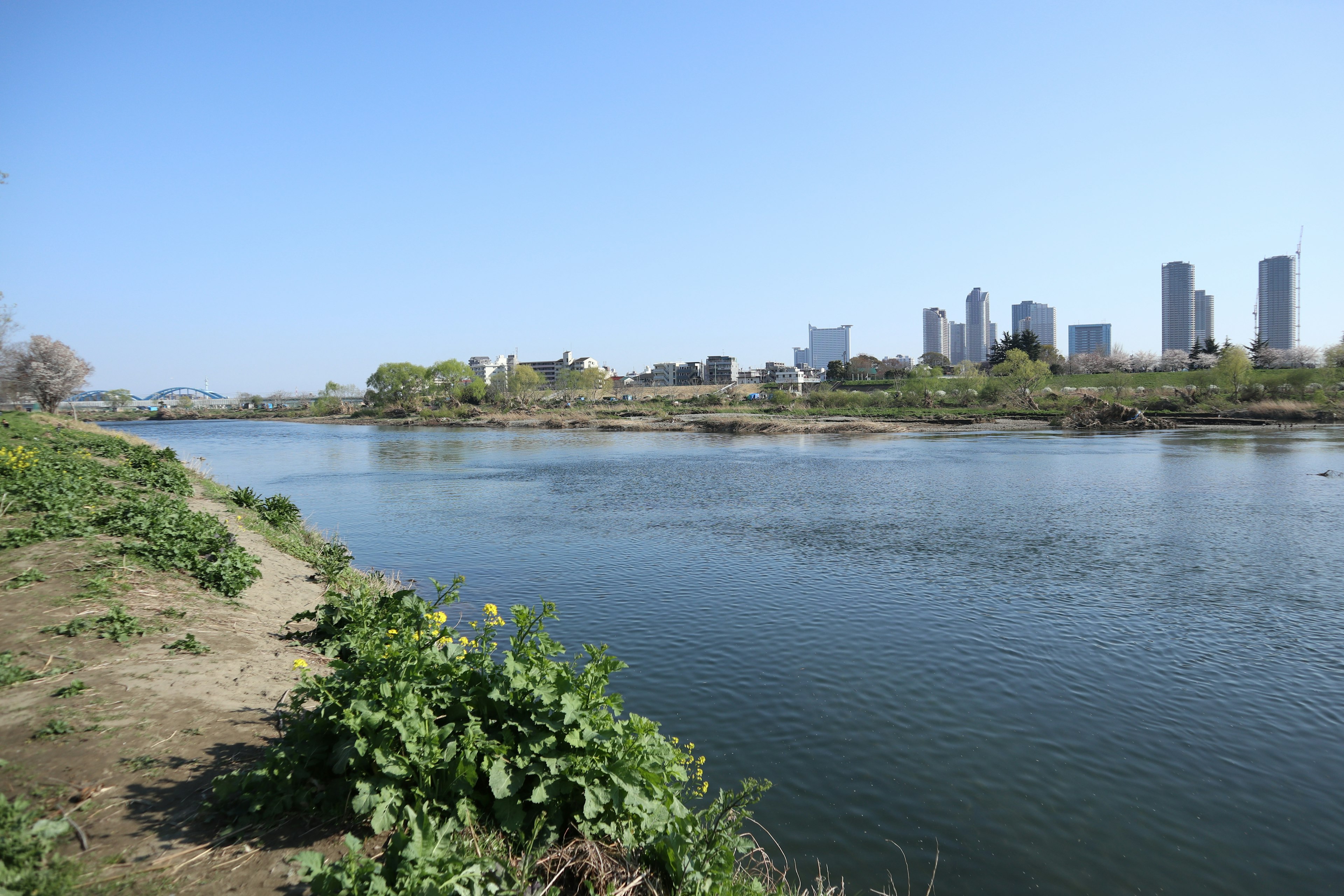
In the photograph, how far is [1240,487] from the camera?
3225cm

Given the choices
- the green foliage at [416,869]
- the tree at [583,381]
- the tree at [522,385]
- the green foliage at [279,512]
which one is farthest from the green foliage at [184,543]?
the tree at [583,381]

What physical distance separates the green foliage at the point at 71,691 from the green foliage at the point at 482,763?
8.48ft

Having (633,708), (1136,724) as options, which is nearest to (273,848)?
(633,708)

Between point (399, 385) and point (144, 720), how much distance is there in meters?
142

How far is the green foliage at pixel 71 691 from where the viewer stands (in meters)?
6.35

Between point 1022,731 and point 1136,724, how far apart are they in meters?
1.69

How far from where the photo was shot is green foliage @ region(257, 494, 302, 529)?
1952 centimetres

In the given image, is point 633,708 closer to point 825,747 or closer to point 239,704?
point 825,747

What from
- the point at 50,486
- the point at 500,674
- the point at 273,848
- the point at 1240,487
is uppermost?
the point at 50,486

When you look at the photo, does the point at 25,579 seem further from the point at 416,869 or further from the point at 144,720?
the point at 416,869

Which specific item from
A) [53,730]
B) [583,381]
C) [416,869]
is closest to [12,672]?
[53,730]

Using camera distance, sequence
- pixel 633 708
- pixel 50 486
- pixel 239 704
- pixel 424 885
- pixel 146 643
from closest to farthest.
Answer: pixel 424 885 → pixel 239 704 → pixel 146 643 → pixel 633 708 → pixel 50 486

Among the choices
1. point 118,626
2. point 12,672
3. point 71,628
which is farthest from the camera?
point 118,626

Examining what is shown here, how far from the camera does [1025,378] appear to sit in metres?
104
